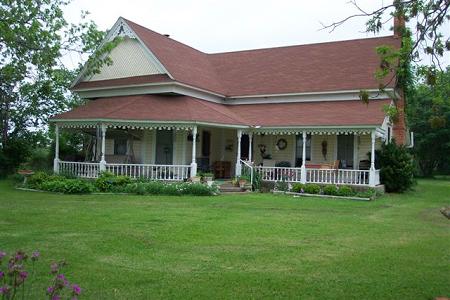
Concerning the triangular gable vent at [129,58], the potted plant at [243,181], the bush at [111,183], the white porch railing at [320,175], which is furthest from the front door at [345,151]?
the bush at [111,183]

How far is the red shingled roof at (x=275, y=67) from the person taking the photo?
25.4 meters

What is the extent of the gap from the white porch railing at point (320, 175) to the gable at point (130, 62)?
24.7 feet

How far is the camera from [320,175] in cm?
2198

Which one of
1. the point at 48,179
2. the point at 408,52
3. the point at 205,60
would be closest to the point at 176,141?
the point at 48,179

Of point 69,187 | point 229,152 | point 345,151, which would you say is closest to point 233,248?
point 69,187

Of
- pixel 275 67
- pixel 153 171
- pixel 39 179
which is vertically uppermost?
pixel 275 67

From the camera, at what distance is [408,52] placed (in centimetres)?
698

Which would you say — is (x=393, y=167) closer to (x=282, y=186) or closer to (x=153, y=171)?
(x=282, y=186)

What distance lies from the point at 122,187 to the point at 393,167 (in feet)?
40.3

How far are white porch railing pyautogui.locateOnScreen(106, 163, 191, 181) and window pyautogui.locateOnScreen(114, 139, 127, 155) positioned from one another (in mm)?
2571

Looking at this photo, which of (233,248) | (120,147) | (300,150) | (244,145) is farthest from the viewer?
(244,145)

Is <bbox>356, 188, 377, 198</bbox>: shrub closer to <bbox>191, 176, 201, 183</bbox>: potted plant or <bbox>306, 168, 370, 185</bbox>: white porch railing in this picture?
<bbox>306, 168, 370, 185</bbox>: white porch railing

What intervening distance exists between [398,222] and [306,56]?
1842 cm

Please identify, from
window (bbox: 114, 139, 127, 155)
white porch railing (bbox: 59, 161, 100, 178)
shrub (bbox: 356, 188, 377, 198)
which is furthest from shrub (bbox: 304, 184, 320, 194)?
window (bbox: 114, 139, 127, 155)
